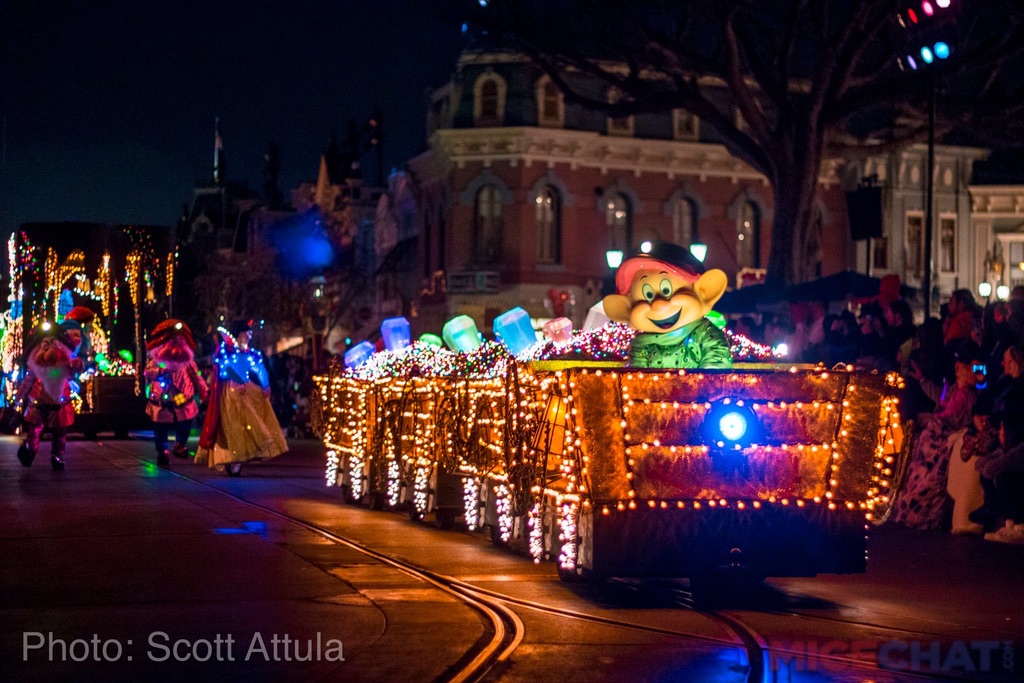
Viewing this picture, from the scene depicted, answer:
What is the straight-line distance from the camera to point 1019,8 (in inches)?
953

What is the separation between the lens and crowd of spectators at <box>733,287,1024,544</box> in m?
12.7

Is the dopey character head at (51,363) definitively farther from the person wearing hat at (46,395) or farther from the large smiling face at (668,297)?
the large smiling face at (668,297)

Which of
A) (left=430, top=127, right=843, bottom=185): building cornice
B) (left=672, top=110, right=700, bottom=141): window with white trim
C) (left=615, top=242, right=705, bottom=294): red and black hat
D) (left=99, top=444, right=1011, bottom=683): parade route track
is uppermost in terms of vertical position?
(left=672, top=110, right=700, bottom=141): window with white trim

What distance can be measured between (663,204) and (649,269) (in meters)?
35.9

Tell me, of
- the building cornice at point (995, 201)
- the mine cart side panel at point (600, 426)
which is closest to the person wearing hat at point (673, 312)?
the mine cart side panel at point (600, 426)

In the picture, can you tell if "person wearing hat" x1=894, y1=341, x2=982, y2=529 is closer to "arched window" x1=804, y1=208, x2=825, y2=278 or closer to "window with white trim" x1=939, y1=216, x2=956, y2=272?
"arched window" x1=804, y1=208, x2=825, y2=278

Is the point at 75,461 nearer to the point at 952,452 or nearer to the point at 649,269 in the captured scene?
the point at 952,452

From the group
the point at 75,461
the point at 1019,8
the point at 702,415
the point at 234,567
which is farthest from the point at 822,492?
the point at 1019,8

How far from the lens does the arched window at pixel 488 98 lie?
1729 inches

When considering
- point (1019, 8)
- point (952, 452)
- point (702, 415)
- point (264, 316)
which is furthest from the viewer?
point (264, 316)

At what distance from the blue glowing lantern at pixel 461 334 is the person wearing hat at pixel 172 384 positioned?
778 cm

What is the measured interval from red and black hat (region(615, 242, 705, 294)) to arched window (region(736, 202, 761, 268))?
3653 centimetres

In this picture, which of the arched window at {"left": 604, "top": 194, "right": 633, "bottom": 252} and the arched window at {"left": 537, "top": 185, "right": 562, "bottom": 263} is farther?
the arched window at {"left": 604, "top": 194, "right": 633, "bottom": 252}

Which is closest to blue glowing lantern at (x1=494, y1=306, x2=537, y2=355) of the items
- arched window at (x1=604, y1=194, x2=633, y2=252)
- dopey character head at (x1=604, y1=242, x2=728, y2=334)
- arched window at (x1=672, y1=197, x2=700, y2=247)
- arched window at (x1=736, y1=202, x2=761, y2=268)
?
dopey character head at (x1=604, y1=242, x2=728, y2=334)
